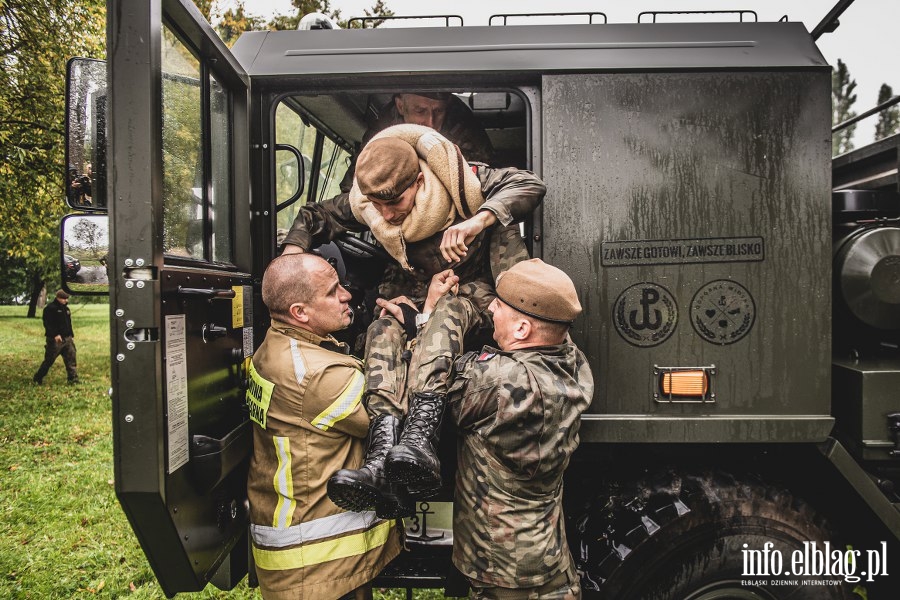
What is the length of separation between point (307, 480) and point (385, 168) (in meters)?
1.22

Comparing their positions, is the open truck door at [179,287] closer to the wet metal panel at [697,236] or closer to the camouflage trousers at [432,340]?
the camouflage trousers at [432,340]

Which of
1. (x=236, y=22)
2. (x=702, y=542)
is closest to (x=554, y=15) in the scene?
(x=702, y=542)

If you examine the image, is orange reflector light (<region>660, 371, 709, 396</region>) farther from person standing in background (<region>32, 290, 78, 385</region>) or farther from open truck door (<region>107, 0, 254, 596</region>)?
person standing in background (<region>32, 290, 78, 385</region>)

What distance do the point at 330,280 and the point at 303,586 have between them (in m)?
1.10

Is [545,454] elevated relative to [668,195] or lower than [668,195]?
lower

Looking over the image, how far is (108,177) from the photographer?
150 centimetres

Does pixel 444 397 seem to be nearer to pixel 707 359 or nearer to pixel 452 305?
pixel 452 305

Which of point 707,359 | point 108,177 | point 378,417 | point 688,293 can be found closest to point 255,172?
point 108,177

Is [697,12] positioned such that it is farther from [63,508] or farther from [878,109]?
[63,508]

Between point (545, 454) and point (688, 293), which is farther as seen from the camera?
point (688, 293)

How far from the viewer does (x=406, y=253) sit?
246 cm

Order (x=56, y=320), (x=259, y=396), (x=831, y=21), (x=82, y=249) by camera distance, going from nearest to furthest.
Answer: (x=82, y=249)
(x=259, y=396)
(x=831, y=21)
(x=56, y=320)

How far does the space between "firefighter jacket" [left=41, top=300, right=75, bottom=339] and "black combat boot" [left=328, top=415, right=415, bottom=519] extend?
424 inches

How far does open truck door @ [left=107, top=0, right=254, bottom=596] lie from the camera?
1.51m
